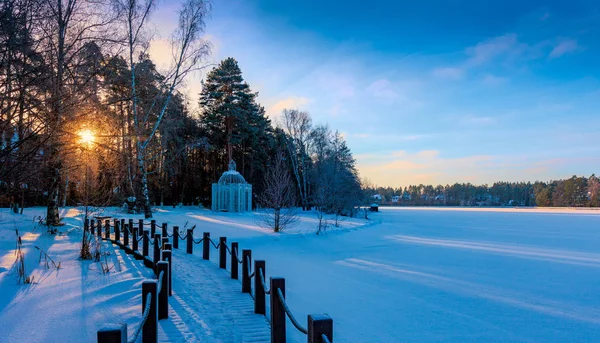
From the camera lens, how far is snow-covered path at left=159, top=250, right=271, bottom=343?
5070mm

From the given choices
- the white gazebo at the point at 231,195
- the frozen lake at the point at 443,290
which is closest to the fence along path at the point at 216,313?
the frozen lake at the point at 443,290

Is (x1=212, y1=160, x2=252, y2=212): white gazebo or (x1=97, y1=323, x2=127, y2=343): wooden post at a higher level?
(x1=212, y1=160, x2=252, y2=212): white gazebo

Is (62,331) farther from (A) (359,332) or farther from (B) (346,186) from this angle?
(B) (346,186)

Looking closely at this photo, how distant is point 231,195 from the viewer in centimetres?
2770

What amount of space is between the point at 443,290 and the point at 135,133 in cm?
1566

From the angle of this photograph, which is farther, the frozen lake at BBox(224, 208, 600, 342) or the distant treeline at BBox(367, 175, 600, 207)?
the distant treeline at BBox(367, 175, 600, 207)

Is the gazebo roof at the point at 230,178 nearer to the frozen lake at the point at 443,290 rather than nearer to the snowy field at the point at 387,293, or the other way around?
the frozen lake at the point at 443,290

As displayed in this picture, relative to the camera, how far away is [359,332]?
6.17 meters

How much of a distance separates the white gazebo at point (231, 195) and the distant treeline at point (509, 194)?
66.4m

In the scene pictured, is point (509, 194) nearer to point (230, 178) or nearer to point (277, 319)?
point (230, 178)

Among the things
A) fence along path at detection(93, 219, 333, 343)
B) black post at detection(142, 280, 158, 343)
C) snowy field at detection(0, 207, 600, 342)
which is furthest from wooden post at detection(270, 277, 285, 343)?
black post at detection(142, 280, 158, 343)

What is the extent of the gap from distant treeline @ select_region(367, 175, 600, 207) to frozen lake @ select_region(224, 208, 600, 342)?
7717cm

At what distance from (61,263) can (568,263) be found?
15757 millimetres

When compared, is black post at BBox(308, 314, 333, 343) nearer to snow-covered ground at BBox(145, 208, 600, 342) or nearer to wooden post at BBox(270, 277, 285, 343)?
wooden post at BBox(270, 277, 285, 343)
